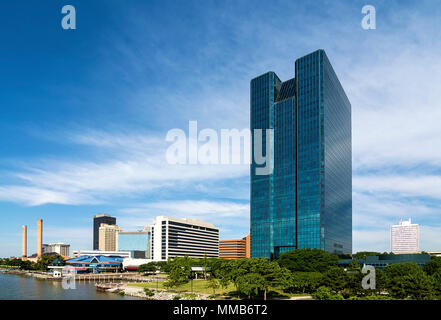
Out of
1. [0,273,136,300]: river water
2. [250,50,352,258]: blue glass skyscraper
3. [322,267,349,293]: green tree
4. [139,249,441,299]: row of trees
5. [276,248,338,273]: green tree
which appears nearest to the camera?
[139,249,441,299]: row of trees

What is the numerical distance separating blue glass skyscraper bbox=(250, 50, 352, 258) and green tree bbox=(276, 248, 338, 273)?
28.3 metres

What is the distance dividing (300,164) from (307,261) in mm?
52341

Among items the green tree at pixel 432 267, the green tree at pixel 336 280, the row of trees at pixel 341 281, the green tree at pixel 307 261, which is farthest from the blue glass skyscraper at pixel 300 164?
the green tree at pixel 336 280

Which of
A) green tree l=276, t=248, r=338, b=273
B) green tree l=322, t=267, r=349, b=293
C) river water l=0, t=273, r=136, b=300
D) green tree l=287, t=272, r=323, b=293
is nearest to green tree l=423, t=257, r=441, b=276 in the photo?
green tree l=322, t=267, r=349, b=293

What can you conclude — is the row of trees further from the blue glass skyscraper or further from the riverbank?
the blue glass skyscraper

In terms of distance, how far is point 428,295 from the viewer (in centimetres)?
5916

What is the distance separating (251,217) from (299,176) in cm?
2988

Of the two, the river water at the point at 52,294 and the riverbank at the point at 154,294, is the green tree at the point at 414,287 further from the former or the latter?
the river water at the point at 52,294

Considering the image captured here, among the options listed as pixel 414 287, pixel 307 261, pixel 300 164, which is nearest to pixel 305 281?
pixel 307 261

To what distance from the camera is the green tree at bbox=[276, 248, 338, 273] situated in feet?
330

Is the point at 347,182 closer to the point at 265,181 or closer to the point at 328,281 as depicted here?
the point at 265,181
